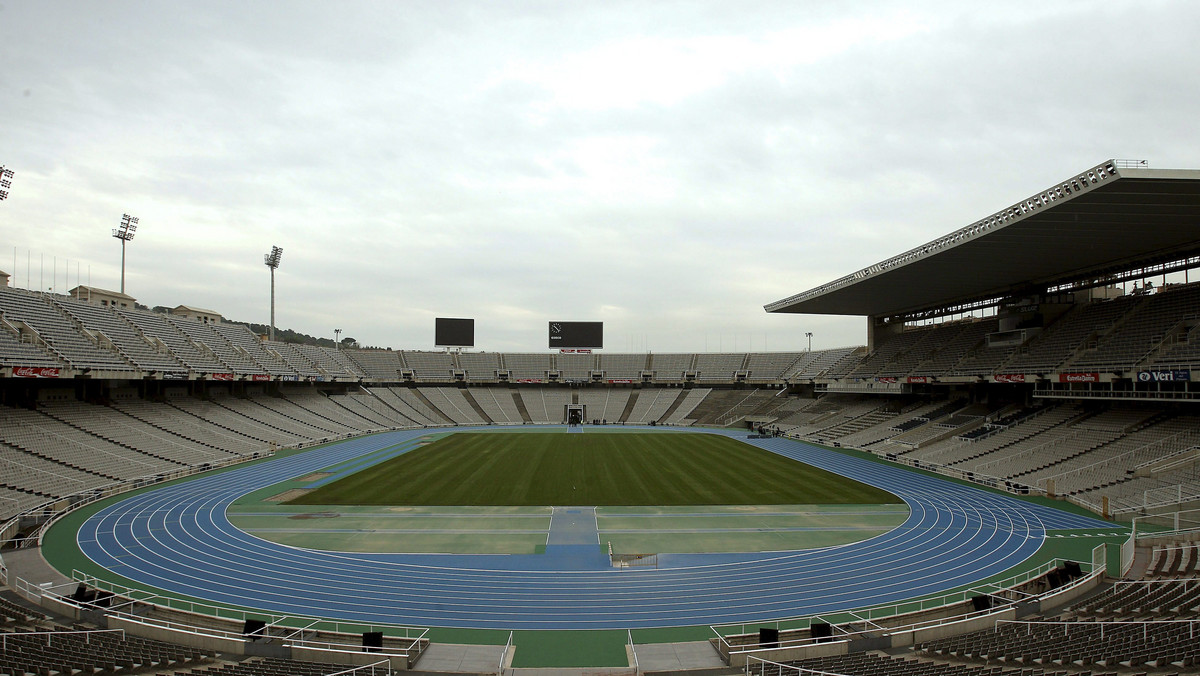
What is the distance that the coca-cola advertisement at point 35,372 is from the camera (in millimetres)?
28328

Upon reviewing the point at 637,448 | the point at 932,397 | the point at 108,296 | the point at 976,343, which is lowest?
the point at 637,448

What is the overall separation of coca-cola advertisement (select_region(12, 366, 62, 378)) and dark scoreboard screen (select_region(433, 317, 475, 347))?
4355 cm

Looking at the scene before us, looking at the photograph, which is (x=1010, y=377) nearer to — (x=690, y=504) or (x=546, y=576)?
(x=690, y=504)

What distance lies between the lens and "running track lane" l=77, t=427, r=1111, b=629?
13.9 m

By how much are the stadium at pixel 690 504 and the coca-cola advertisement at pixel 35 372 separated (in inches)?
5.5

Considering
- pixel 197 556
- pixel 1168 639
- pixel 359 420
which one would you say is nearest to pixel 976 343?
pixel 1168 639

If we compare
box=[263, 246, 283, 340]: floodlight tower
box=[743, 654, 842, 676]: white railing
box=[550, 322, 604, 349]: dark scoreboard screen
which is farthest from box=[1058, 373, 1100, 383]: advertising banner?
box=[263, 246, 283, 340]: floodlight tower

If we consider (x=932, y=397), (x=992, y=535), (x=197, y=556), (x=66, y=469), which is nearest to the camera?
(x=197, y=556)

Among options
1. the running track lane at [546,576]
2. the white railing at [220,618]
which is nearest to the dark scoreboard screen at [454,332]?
the running track lane at [546,576]

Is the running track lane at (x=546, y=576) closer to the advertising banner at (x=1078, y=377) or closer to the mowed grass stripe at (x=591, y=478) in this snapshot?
the mowed grass stripe at (x=591, y=478)

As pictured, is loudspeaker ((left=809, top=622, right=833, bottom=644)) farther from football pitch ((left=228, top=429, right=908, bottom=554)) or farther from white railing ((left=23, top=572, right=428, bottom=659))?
white railing ((left=23, top=572, right=428, bottom=659))

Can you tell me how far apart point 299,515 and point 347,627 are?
1169 centimetres

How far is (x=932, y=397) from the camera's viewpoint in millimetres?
46125

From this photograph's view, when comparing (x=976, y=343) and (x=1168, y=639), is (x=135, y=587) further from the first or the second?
(x=976, y=343)
